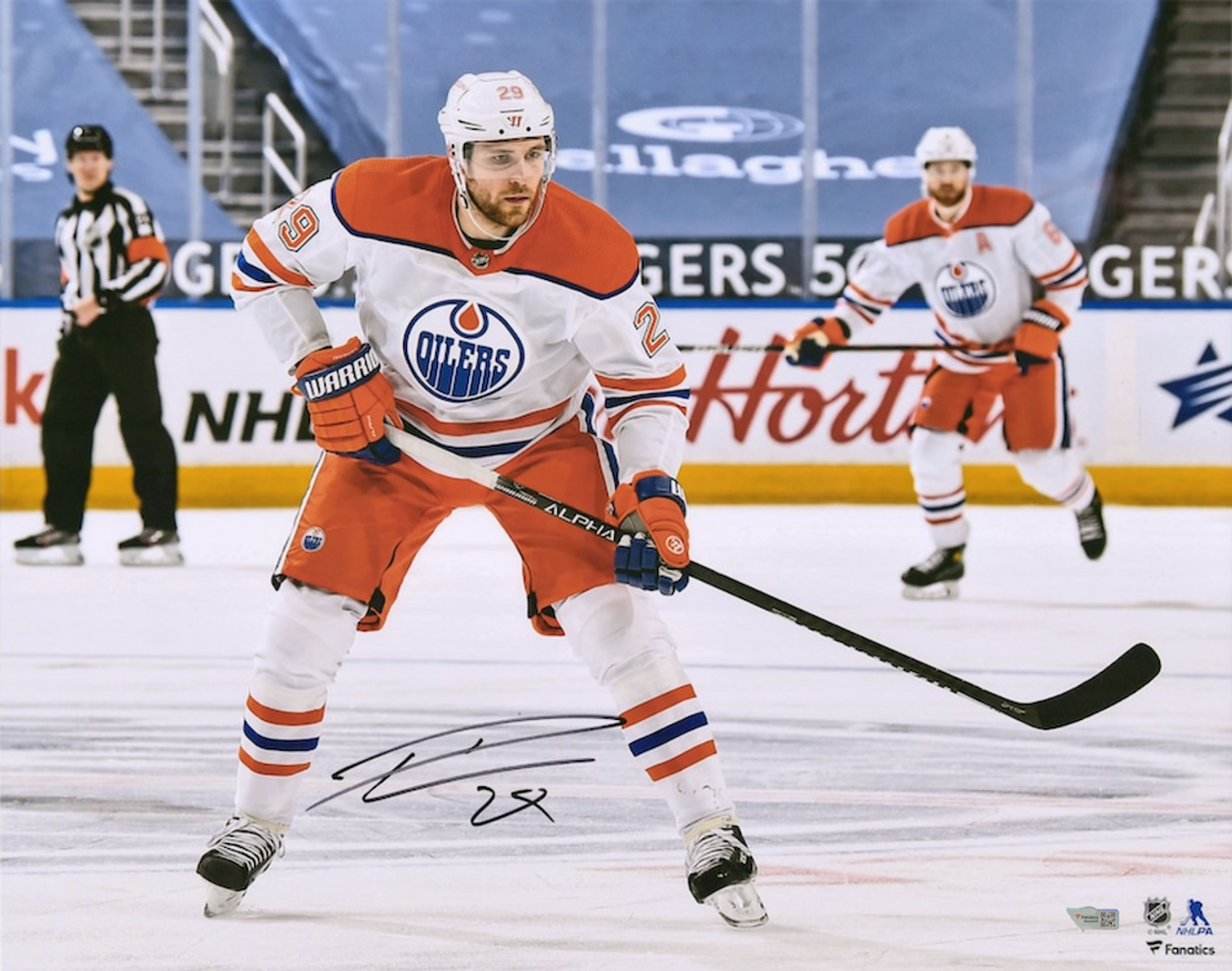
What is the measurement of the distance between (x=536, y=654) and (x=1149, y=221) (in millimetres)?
5749

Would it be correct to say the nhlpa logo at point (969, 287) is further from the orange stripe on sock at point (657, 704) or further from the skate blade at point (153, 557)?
the orange stripe on sock at point (657, 704)

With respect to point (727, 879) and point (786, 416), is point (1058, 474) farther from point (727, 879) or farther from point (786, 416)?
point (727, 879)

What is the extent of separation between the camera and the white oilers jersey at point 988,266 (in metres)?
5.57

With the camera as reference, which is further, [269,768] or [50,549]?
[50,549]

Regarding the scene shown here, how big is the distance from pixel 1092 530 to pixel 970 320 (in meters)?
0.78

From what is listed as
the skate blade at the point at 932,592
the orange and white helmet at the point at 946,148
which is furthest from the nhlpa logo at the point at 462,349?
the orange and white helmet at the point at 946,148

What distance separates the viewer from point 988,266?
560 cm

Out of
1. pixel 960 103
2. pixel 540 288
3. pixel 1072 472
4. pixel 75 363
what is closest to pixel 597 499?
pixel 540 288

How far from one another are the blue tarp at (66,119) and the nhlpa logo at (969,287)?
16.5 feet

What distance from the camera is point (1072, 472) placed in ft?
18.6

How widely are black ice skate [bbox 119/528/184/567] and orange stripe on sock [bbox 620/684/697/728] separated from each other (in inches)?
151

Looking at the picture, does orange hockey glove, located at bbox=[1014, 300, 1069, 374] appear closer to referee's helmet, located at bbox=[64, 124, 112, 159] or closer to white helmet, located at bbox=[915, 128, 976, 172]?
white helmet, located at bbox=[915, 128, 976, 172]

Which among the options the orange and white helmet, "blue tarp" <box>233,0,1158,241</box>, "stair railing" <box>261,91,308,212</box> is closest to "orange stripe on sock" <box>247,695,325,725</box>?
the orange and white helmet

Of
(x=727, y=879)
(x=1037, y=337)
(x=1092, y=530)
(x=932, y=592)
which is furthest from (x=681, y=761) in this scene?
(x=1092, y=530)
